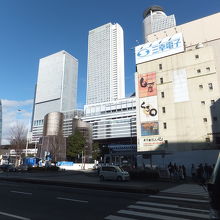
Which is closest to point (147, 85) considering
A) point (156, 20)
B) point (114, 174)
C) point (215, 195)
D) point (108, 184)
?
point (114, 174)

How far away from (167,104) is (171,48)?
484 inches

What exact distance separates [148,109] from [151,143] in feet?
23.8

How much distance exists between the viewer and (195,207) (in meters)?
9.94

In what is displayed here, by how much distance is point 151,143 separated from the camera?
4500 centimetres

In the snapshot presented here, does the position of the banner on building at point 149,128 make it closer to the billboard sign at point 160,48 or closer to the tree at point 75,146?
the billboard sign at point 160,48

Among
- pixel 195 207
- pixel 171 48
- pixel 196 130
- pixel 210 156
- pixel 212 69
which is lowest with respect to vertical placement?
pixel 195 207

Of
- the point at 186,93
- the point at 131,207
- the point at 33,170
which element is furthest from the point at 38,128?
the point at 131,207

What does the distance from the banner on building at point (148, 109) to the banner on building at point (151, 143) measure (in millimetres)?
4052

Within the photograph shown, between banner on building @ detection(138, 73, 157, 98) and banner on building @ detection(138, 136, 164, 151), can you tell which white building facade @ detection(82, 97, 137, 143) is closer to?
banner on building @ detection(138, 73, 157, 98)

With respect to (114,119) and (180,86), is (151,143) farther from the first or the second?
(114,119)

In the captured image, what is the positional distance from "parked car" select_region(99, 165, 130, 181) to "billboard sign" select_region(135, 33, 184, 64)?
3064 cm

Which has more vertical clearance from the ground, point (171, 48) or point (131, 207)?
point (171, 48)

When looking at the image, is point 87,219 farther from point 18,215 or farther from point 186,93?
point 186,93

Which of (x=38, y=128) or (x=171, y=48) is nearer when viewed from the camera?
(x=171, y=48)
